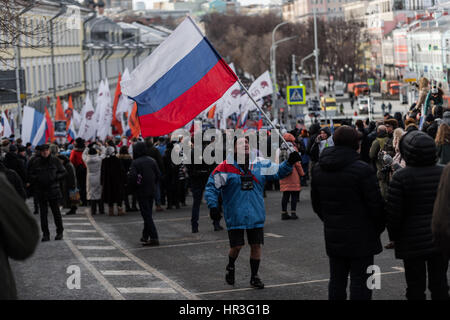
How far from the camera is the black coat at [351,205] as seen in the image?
797 cm

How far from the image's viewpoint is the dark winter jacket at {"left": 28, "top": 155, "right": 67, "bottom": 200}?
51.8ft

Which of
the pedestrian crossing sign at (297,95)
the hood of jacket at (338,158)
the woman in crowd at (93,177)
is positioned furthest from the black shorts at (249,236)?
the pedestrian crossing sign at (297,95)

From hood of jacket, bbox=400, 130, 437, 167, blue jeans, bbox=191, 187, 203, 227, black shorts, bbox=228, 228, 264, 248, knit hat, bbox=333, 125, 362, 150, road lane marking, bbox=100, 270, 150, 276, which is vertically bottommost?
road lane marking, bbox=100, 270, 150, 276

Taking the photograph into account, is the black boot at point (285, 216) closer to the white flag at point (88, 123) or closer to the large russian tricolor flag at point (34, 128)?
the large russian tricolor flag at point (34, 128)

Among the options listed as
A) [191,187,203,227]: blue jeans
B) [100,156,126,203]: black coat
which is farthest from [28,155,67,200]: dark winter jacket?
[100,156,126,203]: black coat

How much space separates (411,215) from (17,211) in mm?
3461

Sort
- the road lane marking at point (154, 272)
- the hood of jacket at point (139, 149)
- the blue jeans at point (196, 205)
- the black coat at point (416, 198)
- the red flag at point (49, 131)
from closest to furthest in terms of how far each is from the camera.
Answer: the black coat at point (416, 198)
the road lane marking at point (154, 272)
the hood of jacket at point (139, 149)
the blue jeans at point (196, 205)
the red flag at point (49, 131)

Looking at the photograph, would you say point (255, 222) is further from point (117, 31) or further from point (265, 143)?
point (117, 31)

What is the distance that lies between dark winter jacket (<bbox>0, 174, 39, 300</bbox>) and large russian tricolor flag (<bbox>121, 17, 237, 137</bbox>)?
6.35 metres

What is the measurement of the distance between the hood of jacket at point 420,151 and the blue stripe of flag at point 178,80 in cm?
438

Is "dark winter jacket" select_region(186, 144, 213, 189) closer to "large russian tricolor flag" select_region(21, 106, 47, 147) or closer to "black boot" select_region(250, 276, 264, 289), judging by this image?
"black boot" select_region(250, 276, 264, 289)

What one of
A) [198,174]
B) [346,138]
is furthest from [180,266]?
[198,174]

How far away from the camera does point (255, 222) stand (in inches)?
414

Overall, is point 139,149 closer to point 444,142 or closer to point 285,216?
point 285,216
